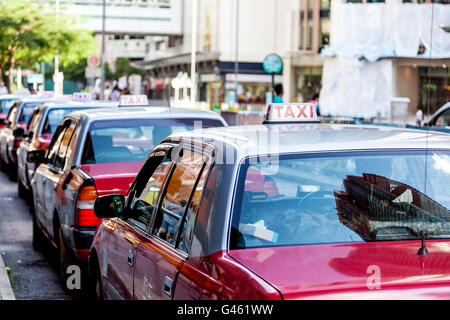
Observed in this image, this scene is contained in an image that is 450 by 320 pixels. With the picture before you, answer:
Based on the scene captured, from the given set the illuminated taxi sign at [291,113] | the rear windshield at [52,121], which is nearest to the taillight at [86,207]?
the illuminated taxi sign at [291,113]

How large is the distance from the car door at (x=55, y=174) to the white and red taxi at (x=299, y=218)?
3.83 meters

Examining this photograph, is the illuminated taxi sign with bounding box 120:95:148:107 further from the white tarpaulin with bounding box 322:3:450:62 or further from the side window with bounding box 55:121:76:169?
the white tarpaulin with bounding box 322:3:450:62

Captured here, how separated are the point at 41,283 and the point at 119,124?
1641mm

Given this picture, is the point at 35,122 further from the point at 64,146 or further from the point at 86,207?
the point at 86,207

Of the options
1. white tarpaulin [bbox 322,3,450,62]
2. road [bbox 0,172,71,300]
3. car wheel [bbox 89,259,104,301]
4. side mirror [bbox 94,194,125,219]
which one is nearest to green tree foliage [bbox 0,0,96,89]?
white tarpaulin [bbox 322,3,450,62]

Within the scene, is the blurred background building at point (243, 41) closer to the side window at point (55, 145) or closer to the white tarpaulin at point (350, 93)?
the white tarpaulin at point (350, 93)

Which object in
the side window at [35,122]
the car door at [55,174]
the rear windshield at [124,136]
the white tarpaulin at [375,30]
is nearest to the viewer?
the rear windshield at [124,136]

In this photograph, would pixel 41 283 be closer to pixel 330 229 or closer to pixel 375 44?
pixel 330 229

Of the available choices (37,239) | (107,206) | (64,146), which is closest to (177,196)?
(107,206)

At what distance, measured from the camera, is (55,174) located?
8492 mm

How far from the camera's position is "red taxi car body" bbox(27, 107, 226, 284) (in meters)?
7.09

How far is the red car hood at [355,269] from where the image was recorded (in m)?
2.88

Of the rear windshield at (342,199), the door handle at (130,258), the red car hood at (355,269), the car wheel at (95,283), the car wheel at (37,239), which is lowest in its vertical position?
the car wheel at (37,239)
